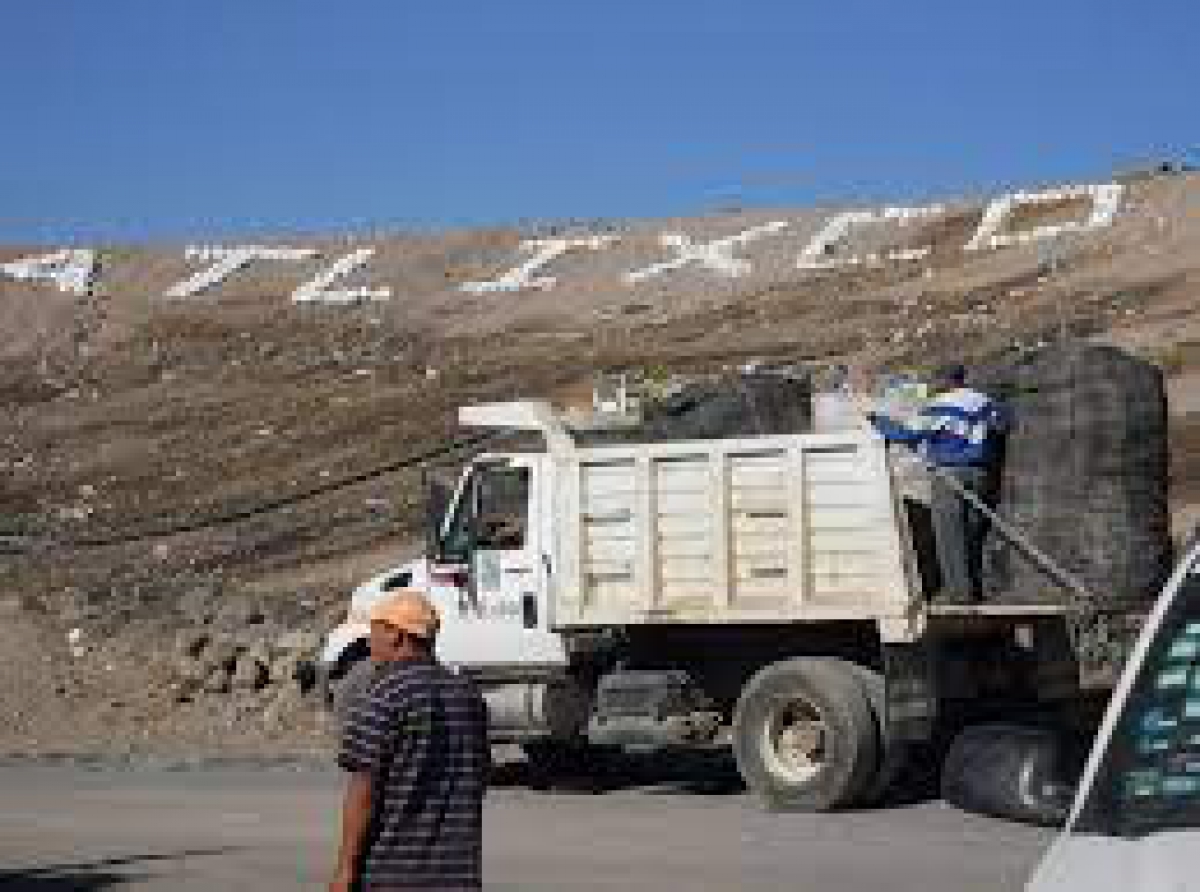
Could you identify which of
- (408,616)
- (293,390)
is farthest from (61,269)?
(408,616)

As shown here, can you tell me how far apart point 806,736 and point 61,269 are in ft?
189

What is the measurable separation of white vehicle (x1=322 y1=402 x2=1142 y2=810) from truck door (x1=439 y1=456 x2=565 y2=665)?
13 mm

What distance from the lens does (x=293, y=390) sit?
4759cm

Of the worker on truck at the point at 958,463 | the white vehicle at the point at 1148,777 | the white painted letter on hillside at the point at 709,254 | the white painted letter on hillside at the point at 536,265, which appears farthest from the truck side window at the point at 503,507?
the white painted letter on hillside at the point at 536,265

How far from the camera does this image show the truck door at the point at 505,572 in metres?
15.3

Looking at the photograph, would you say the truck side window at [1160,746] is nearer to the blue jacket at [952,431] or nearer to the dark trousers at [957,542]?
the dark trousers at [957,542]

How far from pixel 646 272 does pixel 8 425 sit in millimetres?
18261

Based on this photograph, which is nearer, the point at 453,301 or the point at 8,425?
the point at 8,425

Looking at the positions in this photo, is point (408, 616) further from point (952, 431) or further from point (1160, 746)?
point (952, 431)

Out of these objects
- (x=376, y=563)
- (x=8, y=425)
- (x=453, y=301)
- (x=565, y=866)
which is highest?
(x=453, y=301)

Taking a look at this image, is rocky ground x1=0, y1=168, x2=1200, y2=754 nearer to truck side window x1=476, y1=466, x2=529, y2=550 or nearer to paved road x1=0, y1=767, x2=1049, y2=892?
paved road x1=0, y1=767, x2=1049, y2=892

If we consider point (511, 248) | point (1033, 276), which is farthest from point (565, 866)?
point (511, 248)

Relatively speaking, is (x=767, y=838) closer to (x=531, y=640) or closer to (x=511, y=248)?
(x=531, y=640)

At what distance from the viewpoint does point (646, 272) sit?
196 ft
